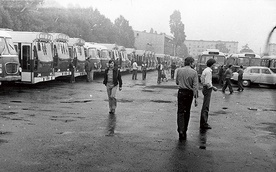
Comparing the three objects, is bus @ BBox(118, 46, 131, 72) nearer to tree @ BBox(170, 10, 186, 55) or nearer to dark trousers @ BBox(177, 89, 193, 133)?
dark trousers @ BBox(177, 89, 193, 133)

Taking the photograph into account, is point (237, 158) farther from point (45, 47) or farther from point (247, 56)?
point (247, 56)

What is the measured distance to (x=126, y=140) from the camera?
784cm

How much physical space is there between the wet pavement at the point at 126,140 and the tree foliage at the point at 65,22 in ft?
90.0

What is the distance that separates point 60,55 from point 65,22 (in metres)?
29.7

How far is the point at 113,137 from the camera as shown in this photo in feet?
26.5

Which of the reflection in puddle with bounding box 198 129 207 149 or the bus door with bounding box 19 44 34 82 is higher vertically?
the bus door with bounding box 19 44 34 82

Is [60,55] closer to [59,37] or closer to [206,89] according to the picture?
[59,37]

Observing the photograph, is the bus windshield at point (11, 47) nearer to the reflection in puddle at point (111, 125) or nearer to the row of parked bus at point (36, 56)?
the row of parked bus at point (36, 56)

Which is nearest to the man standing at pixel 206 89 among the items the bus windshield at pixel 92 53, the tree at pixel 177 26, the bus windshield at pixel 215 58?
the bus windshield at pixel 215 58

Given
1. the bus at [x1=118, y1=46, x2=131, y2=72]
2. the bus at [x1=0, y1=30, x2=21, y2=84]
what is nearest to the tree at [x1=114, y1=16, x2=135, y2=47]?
the bus at [x1=118, y1=46, x2=131, y2=72]

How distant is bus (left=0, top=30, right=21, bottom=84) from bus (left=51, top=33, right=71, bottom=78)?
210 inches

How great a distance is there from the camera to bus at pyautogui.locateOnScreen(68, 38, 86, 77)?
2748cm

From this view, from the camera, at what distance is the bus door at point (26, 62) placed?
64.1ft

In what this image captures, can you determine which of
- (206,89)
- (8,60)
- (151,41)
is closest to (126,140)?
(206,89)
